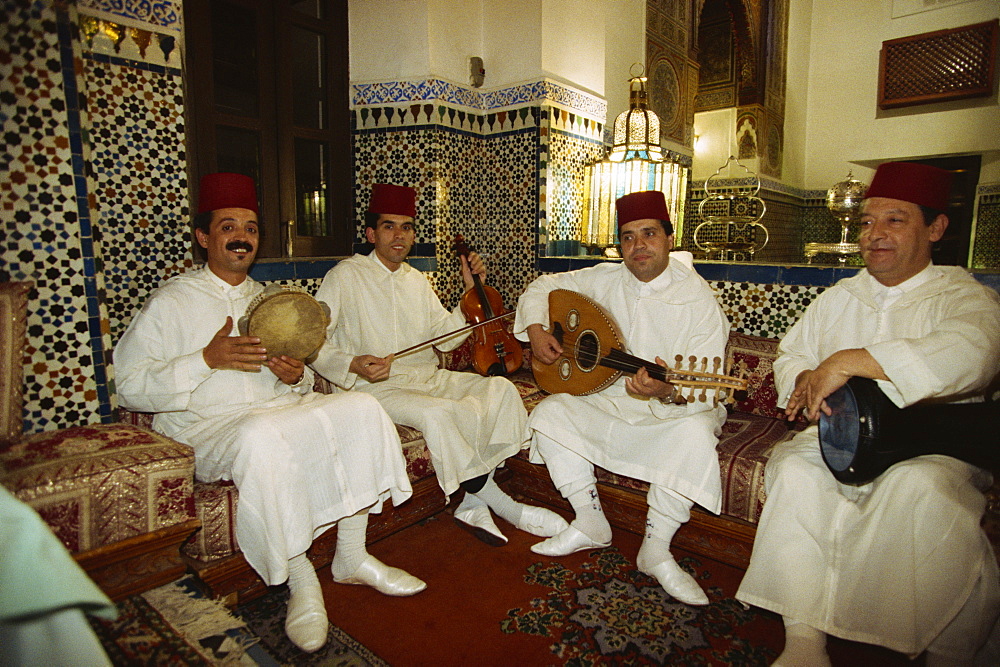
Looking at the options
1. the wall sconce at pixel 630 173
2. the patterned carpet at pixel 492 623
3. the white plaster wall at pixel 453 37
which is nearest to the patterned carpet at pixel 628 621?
the patterned carpet at pixel 492 623

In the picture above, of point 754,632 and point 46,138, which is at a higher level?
point 46,138

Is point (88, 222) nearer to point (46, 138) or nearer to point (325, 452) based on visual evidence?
point (46, 138)

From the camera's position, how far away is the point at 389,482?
2.69 m

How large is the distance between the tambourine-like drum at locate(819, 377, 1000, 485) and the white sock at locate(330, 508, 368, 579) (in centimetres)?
197

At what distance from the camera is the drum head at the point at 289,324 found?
248cm

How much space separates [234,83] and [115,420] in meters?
2.60

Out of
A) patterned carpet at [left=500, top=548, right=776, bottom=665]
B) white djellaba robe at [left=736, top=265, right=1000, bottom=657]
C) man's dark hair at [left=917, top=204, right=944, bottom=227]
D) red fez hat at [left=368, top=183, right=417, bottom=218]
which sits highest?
red fez hat at [left=368, top=183, right=417, bottom=218]

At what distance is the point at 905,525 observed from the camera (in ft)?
6.63

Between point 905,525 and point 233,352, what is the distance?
2.58 meters

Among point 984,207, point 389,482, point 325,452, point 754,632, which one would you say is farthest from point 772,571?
point 984,207

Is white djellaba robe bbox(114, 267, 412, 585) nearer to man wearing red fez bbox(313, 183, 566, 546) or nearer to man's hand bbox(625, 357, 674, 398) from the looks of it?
man wearing red fez bbox(313, 183, 566, 546)

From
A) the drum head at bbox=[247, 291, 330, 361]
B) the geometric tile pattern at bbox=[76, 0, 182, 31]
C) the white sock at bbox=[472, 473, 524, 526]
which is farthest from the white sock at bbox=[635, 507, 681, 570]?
the geometric tile pattern at bbox=[76, 0, 182, 31]

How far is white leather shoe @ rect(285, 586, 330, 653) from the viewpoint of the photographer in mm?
2205

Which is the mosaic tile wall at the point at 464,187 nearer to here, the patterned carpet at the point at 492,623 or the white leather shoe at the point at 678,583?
the patterned carpet at the point at 492,623
